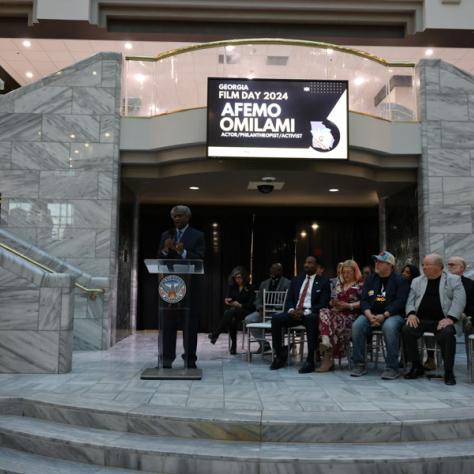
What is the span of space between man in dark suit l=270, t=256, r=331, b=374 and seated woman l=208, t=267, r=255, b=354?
136 cm

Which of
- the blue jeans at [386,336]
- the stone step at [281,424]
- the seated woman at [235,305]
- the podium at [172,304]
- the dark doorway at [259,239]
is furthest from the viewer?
the dark doorway at [259,239]

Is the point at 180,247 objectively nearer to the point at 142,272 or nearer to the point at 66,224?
the point at 66,224

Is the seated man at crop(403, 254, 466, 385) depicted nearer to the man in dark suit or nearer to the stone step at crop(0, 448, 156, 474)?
the man in dark suit

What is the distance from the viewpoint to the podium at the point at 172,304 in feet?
17.4

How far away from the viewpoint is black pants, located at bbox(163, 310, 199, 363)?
17.9ft

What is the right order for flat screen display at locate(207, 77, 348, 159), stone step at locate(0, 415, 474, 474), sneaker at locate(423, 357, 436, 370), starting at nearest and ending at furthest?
stone step at locate(0, 415, 474, 474) → sneaker at locate(423, 357, 436, 370) → flat screen display at locate(207, 77, 348, 159)

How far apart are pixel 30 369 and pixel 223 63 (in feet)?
17.6

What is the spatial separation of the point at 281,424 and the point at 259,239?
925 cm

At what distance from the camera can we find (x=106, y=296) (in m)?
8.27

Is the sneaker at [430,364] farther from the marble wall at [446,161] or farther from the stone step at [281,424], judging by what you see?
the marble wall at [446,161]

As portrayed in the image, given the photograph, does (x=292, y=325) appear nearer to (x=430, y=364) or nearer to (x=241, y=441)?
(x=430, y=364)

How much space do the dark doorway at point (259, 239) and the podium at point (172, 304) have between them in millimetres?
7098

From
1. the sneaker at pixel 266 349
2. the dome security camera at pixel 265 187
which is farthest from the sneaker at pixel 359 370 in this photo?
the dome security camera at pixel 265 187

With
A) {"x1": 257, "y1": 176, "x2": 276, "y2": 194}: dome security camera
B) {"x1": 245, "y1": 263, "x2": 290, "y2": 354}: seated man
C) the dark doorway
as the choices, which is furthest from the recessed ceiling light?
the dark doorway
